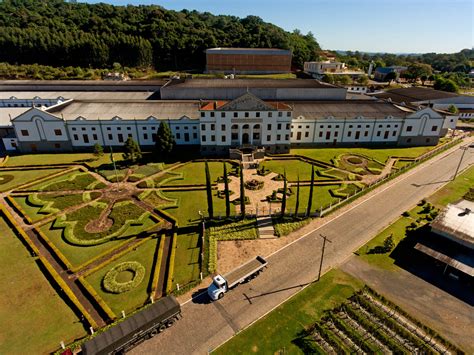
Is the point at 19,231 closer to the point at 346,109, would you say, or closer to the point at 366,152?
the point at 366,152

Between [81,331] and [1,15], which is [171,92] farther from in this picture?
[1,15]

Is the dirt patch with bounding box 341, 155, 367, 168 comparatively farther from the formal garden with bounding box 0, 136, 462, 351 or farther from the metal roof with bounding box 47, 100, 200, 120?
the metal roof with bounding box 47, 100, 200, 120

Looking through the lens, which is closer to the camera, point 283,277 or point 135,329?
point 135,329

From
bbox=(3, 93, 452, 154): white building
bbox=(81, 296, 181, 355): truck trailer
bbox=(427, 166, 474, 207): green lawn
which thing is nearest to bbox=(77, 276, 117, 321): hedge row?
bbox=(81, 296, 181, 355): truck trailer

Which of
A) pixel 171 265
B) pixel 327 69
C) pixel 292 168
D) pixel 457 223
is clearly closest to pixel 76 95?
pixel 292 168

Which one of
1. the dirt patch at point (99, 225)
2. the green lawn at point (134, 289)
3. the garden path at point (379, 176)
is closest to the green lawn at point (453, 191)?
the garden path at point (379, 176)

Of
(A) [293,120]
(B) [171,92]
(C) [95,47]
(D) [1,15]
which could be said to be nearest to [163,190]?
(A) [293,120]

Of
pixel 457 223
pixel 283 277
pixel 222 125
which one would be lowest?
pixel 283 277
